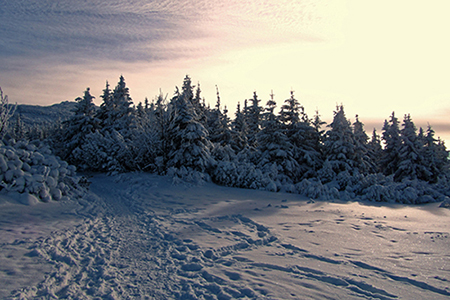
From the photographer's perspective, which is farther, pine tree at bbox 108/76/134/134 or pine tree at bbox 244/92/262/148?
pine tree at bbox 244/92/262/148

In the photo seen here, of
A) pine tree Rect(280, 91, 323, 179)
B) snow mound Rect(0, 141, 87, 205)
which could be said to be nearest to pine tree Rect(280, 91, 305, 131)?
pine tree Rect(280, 91, 323, 179)

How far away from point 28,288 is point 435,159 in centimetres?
3325

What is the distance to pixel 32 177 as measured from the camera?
895 cm

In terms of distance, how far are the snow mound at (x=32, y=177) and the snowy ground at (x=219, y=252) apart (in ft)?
1.88

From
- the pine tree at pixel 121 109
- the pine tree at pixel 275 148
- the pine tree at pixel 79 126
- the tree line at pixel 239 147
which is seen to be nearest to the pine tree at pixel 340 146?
the tree line at pixel 239 147

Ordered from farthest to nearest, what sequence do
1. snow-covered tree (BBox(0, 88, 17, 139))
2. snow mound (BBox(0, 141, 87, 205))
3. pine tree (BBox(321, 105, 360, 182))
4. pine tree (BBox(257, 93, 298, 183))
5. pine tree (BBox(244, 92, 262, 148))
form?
pine tree (BBox(244, 92, 262, 148))
pine tree (BBox(321, 105, 360, 182))
pine tree (BBox(257, 93, 298, 183))
snow-covered tree (BBox(0, 88, 17, 139))
snow mound (BBox(0, 141, 87, 205))

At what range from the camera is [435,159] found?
2692cm

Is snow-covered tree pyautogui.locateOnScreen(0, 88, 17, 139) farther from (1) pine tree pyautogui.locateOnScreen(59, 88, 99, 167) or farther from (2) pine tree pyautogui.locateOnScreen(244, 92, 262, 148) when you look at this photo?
(2) pine tree pyautogui.locateOnScreen(244, 92, 262, 148)

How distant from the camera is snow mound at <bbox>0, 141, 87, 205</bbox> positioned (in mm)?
8453

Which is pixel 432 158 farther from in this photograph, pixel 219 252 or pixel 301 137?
pixel 219 252

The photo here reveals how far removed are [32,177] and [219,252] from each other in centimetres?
729

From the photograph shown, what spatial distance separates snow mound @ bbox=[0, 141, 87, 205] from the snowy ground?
573 millimetres

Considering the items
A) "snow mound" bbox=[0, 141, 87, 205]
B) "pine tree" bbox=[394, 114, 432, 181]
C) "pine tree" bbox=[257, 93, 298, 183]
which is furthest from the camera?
"pine tree" bbox=[394, 114, 432, 181]

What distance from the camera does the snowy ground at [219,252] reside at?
151 inches
